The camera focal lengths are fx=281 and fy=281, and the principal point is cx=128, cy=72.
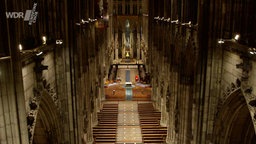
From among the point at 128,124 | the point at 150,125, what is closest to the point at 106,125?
the point at 128,124

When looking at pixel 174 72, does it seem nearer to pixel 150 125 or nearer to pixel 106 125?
pixel 150 125

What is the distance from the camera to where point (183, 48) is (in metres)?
18.4

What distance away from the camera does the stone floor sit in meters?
26.2

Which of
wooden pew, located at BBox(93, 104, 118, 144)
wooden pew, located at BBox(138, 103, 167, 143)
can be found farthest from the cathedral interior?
wooden pew, located at BBox(138, 103, 167, 143)

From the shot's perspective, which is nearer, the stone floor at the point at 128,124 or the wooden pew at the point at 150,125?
the wooden pew at the point at 150,125

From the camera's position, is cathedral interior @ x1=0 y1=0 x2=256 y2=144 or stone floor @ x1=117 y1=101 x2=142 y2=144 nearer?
cathedral interior @ x1=0 y1=0 x2=256 y2=144

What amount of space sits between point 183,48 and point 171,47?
451 cm

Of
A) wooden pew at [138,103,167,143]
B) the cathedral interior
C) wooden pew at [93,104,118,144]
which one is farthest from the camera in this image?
wooden pew at [93,104,118,144]

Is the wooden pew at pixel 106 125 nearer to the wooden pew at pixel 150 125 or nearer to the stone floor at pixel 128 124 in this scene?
the stone floor at pixel 128 124

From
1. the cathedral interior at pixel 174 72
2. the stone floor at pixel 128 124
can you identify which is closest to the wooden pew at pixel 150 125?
the stone floor at pixel 128 124

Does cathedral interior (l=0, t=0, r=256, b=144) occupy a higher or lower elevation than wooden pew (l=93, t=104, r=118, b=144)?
higher

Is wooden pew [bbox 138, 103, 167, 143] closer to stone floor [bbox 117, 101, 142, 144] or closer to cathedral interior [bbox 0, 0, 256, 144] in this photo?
stone floor [bbox 117, 101, 142, 144]

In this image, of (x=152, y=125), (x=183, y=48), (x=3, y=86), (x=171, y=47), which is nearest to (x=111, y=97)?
(x=152, y=125)

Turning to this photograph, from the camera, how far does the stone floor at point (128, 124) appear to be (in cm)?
2625
